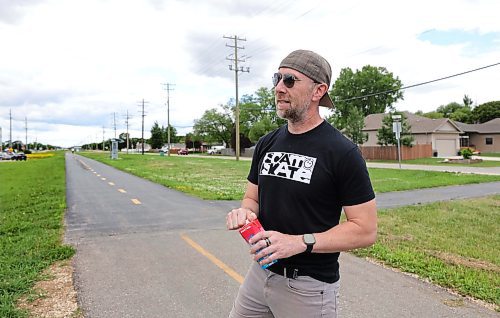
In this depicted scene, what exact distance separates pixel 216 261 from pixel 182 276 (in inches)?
29.3

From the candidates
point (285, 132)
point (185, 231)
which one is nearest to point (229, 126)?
point (185, 231)

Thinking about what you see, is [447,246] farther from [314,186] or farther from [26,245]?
[26,245]

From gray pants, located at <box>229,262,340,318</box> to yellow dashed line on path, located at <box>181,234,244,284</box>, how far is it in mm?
2784

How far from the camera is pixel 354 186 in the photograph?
1.82m

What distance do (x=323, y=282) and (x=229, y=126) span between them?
8825cm

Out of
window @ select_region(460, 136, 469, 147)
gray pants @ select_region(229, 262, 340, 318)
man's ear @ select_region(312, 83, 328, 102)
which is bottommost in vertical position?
gray pants @ select_region(229, 262, 340, 318)

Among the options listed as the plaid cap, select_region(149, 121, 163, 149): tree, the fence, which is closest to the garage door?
the fence

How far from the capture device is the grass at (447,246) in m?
4.82

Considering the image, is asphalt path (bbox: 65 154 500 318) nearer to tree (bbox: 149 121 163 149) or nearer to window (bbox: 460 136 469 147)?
window (bbox: 460 136 469 147)

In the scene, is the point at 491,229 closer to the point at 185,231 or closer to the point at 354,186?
the point at 185,231

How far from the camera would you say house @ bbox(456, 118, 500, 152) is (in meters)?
53.7

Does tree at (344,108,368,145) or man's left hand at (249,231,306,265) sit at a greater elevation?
tree at (344,108,368,145)

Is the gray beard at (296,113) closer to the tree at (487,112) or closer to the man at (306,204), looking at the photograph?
the man at (306,204)

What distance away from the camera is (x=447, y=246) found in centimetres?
646
